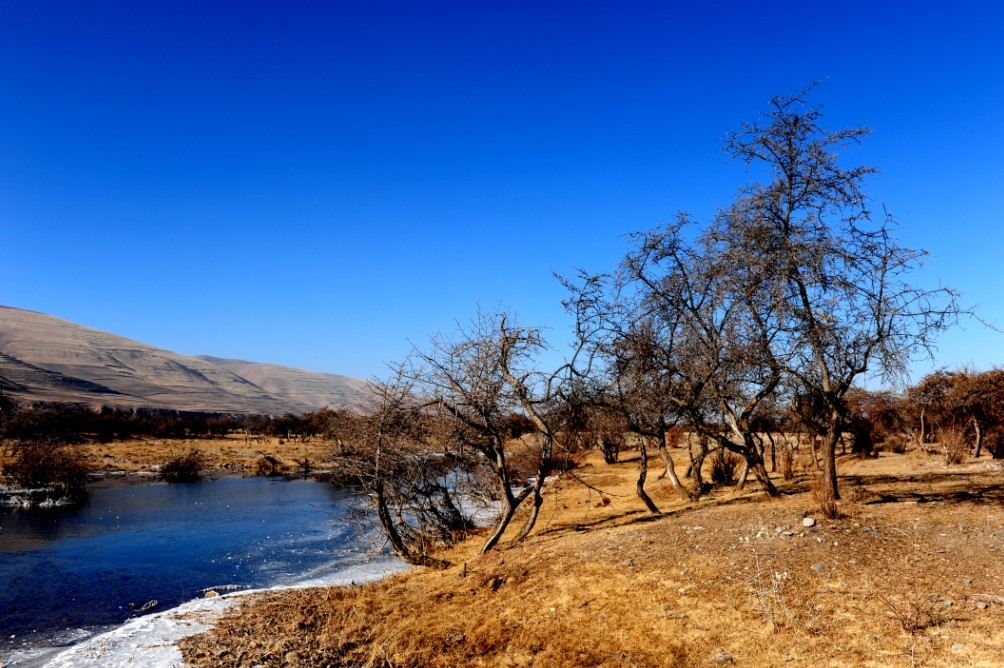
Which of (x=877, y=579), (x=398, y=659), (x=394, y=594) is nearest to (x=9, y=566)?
(x=394, y=594)

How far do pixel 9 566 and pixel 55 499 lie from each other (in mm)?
12108

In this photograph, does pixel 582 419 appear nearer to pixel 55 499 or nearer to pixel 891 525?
pixel 891 525

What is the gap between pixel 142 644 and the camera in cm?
875

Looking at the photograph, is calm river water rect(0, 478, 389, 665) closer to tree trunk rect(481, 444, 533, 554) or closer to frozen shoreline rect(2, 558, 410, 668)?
frozen shoreline rect(2, 558, 410, 668)

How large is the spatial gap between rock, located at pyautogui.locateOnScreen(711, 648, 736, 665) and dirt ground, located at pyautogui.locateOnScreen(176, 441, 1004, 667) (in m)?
0.02

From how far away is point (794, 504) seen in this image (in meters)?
11.7

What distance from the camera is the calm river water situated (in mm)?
12148

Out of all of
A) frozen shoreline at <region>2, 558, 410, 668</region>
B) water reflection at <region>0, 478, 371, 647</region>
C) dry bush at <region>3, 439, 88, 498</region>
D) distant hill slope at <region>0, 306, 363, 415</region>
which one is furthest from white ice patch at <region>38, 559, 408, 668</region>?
distant hill slope at <region>0, 306, 363, 415</region>

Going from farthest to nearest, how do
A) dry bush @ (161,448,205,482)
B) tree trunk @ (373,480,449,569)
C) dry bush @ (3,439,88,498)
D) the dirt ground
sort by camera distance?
1. dry bush @ (161,448,205,482)
2. dry bush @ (3,439,88,498)
3. tree trunk @ (373,480,449,569)
4. the dirt ground

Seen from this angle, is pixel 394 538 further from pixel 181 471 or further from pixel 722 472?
pixel 181 471

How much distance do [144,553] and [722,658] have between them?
53.4 ft

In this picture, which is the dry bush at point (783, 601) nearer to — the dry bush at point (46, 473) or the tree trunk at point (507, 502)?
the tree trunk at point (507, 502)

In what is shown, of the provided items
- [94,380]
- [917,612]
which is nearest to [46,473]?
[917,612]

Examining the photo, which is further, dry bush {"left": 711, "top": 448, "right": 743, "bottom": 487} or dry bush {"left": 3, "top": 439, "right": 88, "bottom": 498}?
dry bush {"left": 3, "top": 439, "right": 88, "bottom": 498}
